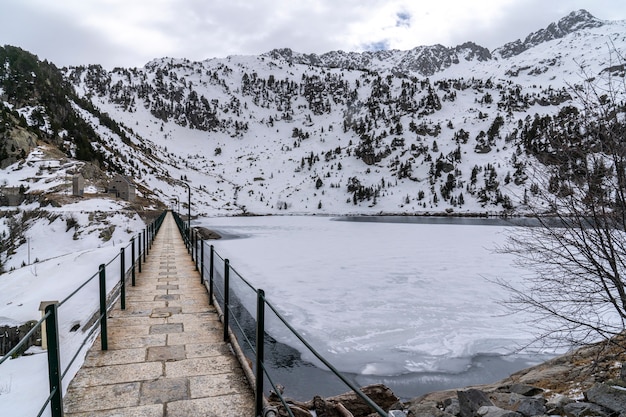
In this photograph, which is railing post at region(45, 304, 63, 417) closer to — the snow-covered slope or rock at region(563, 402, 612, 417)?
rock at region(563, 402, 612, 417)

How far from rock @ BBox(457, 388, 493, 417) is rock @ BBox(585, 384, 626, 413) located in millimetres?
1553

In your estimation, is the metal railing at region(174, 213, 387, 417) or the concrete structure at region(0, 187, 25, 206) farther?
the concrete structure at region(0, 187, 25, 206)

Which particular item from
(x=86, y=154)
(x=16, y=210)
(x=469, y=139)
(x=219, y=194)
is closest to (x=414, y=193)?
(x=469, y=139)

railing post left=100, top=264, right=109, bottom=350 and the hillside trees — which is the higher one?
the hillside trees

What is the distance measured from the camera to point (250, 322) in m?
12.2

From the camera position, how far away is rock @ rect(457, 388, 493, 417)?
5930 mm

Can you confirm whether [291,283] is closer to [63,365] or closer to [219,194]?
[63,365]

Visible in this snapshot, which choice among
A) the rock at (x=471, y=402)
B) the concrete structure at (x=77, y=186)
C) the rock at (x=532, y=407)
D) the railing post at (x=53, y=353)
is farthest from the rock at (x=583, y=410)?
the concrete structure at (x=77, y=186)

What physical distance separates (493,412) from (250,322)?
847 centimetres

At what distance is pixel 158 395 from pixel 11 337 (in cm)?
830

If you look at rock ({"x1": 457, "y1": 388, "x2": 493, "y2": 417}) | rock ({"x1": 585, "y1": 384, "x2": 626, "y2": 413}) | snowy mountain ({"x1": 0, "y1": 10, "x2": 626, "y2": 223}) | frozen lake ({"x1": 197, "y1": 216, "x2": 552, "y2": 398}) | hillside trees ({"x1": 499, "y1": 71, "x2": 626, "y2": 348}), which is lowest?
frozen lake ({"x1": 197, "y1": 216, "x2": 552, "y2": 398})

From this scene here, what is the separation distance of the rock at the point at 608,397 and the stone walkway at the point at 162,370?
5473 mm

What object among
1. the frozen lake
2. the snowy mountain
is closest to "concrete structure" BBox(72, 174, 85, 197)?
the snowy mountain

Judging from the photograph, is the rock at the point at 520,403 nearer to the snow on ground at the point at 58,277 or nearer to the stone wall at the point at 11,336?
the snow on ground at the point at 58,277
